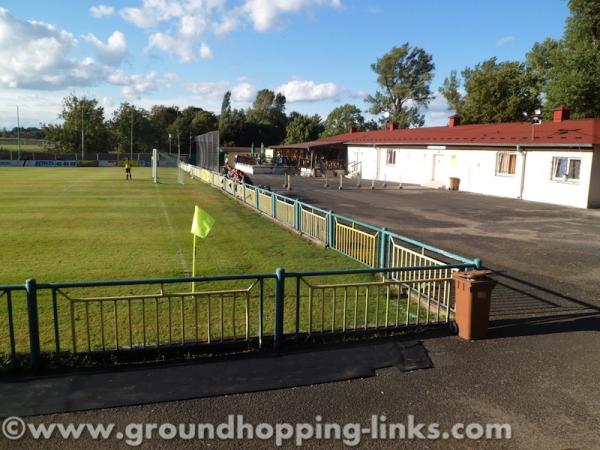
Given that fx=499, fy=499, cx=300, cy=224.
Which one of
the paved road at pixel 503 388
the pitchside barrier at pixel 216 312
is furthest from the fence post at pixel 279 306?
the paved road at pixel 503 388

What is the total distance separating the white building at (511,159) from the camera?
22.8 metres

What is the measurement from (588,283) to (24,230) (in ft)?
49.0

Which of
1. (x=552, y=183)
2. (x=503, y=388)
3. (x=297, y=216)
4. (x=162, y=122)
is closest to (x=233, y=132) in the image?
(x=162, y=122)

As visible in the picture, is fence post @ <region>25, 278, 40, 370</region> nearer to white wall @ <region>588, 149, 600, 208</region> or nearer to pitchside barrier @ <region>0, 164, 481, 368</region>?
pitchside barrier @ <region>0, 164, 481, 368</region>

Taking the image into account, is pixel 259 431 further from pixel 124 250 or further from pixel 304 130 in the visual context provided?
pixel 304 130

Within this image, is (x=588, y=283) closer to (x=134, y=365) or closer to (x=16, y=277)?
(x=134, y=365)

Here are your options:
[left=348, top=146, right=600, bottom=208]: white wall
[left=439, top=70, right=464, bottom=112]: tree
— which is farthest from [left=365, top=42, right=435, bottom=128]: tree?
[left=348, top=146, right=600, bottom=208]: white wall

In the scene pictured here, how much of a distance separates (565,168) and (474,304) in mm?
20273

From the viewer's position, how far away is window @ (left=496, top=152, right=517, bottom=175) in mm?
27031

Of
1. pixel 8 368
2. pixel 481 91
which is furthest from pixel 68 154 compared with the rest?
pixel 8 368

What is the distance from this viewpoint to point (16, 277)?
964 cm

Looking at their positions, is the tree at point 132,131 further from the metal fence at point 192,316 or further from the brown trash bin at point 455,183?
the metal fence at point 192,316

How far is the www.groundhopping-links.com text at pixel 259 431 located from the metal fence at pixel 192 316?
4.21ft

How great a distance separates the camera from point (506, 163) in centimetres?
2756
